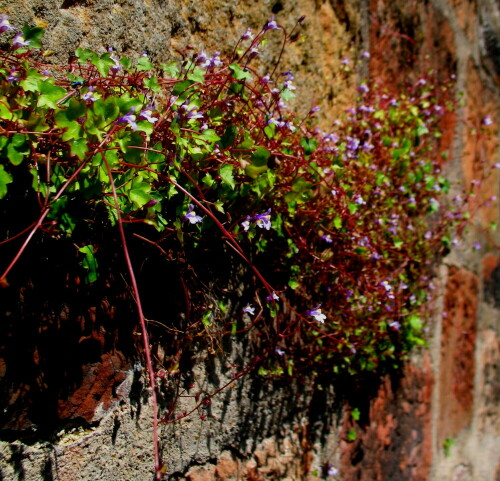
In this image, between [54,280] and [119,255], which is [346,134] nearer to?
[119,255]

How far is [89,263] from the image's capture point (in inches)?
44.4

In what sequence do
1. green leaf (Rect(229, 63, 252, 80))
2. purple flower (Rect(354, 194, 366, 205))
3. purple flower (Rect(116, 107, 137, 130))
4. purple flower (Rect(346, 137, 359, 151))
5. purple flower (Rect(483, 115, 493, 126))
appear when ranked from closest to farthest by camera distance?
purple flower (Rect(116, 107, 137, 130)) → green leaf (Rect(229, 63, 252, 80)) → purple flower (Rect(354, 194, 366, 205)) → purple flower (Rect(346, 137, 359, 151)) → purple flower (Rect(483, 115, 493, 126))

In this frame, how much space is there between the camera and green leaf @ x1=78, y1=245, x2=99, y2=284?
3.68 ft

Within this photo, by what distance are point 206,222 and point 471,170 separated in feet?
5.88

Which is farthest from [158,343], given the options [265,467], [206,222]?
[265,467]

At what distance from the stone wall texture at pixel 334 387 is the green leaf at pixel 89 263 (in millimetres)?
125

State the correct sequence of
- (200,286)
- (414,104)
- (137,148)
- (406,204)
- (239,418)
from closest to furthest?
(137,148), (200,286), (239,418), (406,204), (414,104)

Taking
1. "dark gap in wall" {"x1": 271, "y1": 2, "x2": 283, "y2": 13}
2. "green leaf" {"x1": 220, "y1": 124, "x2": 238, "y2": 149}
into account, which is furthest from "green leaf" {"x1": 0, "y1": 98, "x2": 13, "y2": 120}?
"dark gap in wall" {"x1": 271, "y1": 2, "x2": 283, "y2": 13}

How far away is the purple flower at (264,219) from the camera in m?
1.37

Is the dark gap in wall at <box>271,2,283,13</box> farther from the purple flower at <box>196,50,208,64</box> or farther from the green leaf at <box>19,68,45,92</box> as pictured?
the green leaf at <box>19,68,45,92</box>

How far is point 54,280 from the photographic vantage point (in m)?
1.14

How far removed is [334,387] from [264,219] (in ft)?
2.79

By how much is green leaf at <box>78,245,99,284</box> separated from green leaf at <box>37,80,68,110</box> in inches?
11.8

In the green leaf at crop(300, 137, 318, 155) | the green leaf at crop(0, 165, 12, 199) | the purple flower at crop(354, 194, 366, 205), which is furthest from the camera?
the purple flower at crop(354, 194, 366, 205)
